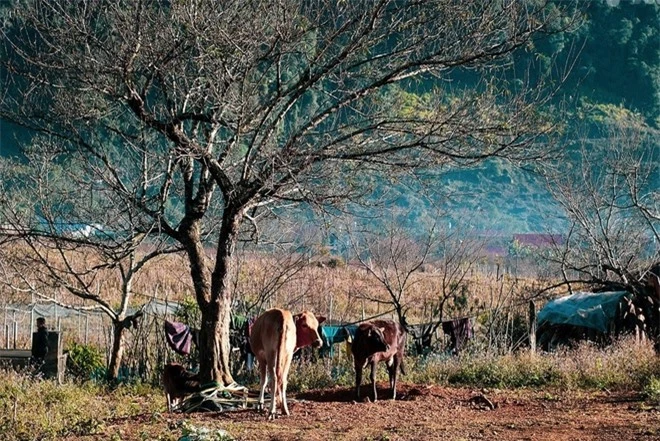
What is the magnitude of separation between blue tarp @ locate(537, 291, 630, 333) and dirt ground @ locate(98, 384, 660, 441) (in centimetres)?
763

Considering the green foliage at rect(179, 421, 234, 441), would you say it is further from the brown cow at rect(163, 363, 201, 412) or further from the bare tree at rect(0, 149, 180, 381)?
the bare tree at rect(0, 149, 180, 381)

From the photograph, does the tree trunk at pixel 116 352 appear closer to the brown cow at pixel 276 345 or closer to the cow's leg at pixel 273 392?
the brown cow at pixel 276 345

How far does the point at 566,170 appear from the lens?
2506cm

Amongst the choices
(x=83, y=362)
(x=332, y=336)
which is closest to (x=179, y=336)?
(x=83, y=362)

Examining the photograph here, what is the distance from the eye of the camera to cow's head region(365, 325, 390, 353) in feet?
40.7

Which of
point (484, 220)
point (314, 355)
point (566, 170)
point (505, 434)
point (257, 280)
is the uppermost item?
point (484, 220)

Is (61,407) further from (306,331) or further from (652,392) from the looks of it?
(652,392)

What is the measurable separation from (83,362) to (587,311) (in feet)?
32.2

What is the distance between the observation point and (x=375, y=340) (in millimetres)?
12414

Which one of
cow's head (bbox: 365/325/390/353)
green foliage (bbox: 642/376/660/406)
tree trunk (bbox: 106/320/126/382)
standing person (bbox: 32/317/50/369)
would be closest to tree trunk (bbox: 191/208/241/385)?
cow's head (bbox: 365/325/390/353)

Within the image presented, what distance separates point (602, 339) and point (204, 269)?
9775 millimetres

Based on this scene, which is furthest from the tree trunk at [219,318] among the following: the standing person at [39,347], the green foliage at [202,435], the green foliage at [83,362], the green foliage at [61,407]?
the green foliage at [83,362]

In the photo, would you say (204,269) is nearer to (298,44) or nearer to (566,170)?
(298,44)

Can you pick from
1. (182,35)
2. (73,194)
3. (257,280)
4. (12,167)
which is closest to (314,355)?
(73,194)
